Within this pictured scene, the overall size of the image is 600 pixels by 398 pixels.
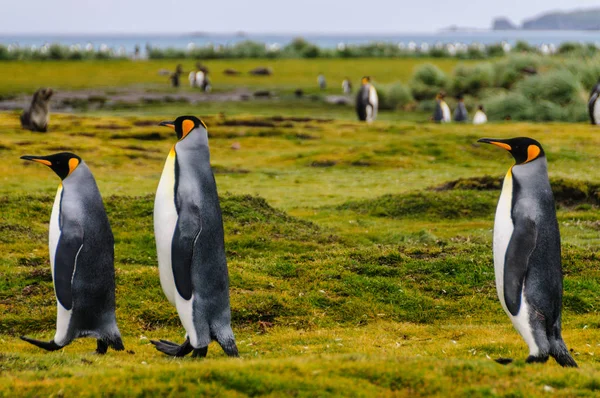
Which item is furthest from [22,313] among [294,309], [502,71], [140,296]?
[502,71]

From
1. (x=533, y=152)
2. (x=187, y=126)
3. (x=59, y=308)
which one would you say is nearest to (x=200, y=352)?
(x=59, y=308)

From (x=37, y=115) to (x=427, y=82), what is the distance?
973 inches

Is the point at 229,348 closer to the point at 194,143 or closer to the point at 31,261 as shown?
the point at 194,143

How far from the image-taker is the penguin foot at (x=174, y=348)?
8.01 m

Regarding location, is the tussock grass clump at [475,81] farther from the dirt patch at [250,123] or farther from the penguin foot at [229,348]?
the penguin foot at [229,348]

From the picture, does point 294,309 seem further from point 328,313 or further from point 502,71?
point 502,71

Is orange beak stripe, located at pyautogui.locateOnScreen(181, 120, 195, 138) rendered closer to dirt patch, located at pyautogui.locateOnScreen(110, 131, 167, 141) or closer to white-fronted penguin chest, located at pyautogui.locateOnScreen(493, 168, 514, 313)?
white-fronted penguin chest, located at pyautogui.locateOnScreen(493, 168, 514, 313)

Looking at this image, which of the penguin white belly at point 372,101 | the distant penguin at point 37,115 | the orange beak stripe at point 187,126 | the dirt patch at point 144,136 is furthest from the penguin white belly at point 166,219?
the penguin white belly at point 372,101

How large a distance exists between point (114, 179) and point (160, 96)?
2874cm

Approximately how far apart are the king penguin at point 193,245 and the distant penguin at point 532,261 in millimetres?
2650

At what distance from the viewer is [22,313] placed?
10.7 meters

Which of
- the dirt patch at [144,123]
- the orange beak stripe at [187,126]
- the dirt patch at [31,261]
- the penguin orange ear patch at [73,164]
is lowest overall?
the dirt patch at [144,123]

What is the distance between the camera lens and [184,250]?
7719mm

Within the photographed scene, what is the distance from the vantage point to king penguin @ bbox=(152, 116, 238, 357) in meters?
7.75
